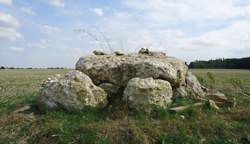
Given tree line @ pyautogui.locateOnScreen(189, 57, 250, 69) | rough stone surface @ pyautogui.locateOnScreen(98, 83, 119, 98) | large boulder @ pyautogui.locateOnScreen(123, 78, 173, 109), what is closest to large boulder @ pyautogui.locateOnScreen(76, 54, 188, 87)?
rough stone surface @ pyautogui.locateOnScreen(98, 83, 119, 98)

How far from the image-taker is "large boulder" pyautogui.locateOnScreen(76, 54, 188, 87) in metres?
10.8

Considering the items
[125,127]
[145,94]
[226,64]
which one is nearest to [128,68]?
[145,94]

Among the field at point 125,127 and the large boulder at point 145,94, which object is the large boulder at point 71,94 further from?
the large boulder at point 145,94

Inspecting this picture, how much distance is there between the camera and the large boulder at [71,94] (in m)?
Result: 9.80

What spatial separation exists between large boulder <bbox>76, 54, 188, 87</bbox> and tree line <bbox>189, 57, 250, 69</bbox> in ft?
161

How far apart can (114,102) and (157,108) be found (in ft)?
4.58

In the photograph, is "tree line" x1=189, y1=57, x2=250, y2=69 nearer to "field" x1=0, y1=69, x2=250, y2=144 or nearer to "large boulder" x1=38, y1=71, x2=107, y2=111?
"field" x1=0, y1=69, x2=250, y2=144

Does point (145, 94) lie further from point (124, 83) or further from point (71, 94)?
point (71, 94)

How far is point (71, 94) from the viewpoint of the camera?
32.2 feet

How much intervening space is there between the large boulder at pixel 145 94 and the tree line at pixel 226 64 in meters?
50.7

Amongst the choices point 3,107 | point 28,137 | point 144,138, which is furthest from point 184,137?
point 3,107

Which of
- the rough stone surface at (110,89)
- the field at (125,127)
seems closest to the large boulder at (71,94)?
the field at (125,127)

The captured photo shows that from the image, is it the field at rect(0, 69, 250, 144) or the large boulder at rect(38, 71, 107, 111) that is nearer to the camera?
the field at rect(0, 69, 250, 144)

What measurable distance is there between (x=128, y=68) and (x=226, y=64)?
172 ft
